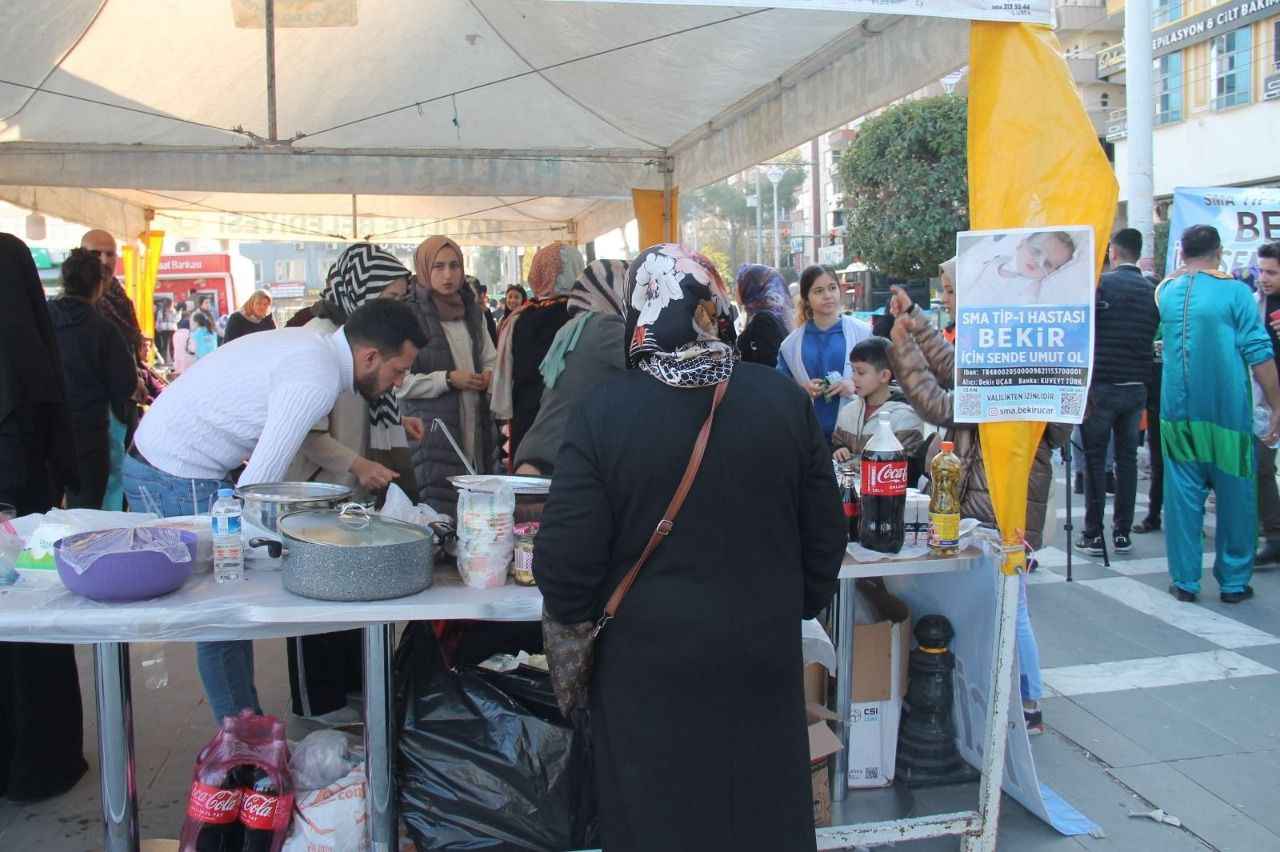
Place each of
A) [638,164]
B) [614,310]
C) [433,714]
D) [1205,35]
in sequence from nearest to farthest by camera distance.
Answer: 1. [433,714]
2. [614,310]
3. [638,164]
4. [1205,35]

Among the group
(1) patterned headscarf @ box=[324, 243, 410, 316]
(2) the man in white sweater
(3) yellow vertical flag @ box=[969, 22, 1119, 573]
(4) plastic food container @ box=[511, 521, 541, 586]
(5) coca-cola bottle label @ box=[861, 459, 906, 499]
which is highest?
(3) yellow vertical flag @ box=[969, 22, 1119, 573]

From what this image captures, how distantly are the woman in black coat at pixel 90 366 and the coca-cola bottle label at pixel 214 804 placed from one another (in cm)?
291

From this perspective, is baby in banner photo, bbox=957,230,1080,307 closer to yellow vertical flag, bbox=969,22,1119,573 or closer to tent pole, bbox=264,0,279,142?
yellow vertical flag, bbox=969,22,1119,573

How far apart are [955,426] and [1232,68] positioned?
75.5 ft

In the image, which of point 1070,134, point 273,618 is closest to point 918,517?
point 1070,134

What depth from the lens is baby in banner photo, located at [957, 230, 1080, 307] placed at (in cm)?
288

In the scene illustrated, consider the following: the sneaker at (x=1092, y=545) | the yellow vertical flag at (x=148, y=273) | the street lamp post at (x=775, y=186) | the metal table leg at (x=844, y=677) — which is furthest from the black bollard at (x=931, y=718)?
the street lamp post at (x=775, y=186)

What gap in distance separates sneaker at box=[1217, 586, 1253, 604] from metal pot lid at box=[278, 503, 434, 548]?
15.5 feet

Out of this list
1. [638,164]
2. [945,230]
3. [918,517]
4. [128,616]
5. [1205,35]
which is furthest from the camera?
[945,230]

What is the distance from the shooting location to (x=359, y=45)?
5496 millimetres

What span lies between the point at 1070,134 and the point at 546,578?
6.33ft

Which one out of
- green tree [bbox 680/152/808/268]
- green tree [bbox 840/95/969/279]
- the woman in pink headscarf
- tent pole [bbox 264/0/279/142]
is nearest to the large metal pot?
the woman in pink headscarf

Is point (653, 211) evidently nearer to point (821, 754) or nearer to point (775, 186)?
point (821, 754)

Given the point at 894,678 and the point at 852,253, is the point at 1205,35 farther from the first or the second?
the point at 894,678
